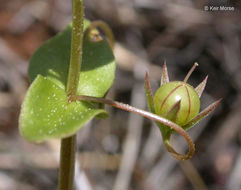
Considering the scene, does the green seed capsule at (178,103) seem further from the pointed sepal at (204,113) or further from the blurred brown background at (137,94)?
the blurred brown background at (137,94)

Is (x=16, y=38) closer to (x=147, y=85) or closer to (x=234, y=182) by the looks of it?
(x=234, y=182)

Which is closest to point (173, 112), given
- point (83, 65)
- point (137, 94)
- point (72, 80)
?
point (72, 80)

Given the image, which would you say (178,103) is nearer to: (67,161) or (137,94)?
(67,161)

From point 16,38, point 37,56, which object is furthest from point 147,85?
point 16,38

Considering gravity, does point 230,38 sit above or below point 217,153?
above

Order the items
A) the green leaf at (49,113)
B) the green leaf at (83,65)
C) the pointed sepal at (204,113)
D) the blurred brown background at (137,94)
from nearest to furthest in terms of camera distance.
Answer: the green leaf at (49,113) < the pointed sepal at (204,113) < the green leaf at (83,65) < the blurred brown background at (137,94)

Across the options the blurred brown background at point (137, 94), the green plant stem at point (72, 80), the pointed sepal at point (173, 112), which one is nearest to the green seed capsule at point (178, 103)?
the pointed sepal at point (173, 112)
